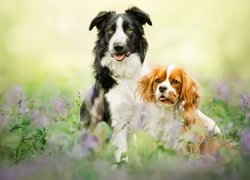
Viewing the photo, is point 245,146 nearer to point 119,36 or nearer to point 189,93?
point 189,93

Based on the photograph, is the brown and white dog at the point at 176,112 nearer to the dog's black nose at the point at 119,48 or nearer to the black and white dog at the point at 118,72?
the black and white dog at the point at 118,72

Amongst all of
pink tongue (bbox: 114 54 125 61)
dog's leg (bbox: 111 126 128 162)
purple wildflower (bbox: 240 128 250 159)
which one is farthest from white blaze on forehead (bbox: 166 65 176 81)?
purple wildflower (bbox: 240 128 250 159)

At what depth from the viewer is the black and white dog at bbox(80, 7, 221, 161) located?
4.57 metres

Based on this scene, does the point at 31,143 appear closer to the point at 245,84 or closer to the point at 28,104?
the point at 28,104

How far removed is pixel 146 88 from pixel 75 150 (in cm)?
45

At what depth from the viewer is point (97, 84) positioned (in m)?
4.66

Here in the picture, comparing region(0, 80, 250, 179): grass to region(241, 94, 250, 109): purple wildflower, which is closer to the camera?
region(0, 80, 250, 179): grass

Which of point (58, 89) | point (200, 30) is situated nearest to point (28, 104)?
point (58, 89)

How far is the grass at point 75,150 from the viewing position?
4578mm

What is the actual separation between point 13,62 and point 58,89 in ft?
0.86

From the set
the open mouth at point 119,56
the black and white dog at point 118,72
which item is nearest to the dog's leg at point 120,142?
the black and white dog at point 118,72

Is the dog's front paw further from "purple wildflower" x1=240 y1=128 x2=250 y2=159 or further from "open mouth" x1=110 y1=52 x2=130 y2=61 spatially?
"open mouth" x1=110 y1=52 x2=130 y2=61

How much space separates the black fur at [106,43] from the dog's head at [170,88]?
0.44ft

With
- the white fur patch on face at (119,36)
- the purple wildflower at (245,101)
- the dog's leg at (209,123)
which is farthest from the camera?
the purple wildflower at (245,101)
